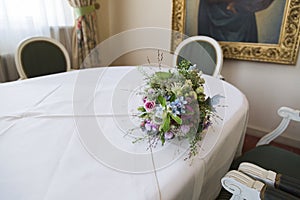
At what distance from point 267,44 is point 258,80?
0.36 meters

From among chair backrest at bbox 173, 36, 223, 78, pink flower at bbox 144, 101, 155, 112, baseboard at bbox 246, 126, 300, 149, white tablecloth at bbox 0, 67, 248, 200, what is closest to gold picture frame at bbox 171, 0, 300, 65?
chair backrest at bbox 173, 36, 223, 78

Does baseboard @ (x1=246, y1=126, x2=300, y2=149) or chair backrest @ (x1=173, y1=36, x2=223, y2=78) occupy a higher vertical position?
chair backrest @ (x1=173, y1=36, x2=223, y2=78)

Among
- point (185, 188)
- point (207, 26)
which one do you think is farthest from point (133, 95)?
point (207, 26)

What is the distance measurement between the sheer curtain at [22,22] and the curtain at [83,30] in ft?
0.57

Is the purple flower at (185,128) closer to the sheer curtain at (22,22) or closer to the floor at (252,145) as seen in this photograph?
the floor at (252,145)

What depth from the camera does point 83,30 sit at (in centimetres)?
255

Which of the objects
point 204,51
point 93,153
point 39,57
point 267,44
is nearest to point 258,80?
point 267,44

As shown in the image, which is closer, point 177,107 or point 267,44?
point 177,107

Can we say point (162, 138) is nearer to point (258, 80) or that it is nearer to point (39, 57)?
point (39, 57)

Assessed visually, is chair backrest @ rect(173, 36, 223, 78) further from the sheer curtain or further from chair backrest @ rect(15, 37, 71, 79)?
the sheer curtain

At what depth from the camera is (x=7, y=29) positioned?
2.06 metres

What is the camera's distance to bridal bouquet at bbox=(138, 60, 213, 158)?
726 millimetres

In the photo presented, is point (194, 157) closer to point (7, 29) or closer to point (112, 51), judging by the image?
point (112, 51)

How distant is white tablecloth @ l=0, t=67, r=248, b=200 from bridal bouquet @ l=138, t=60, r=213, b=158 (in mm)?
63
